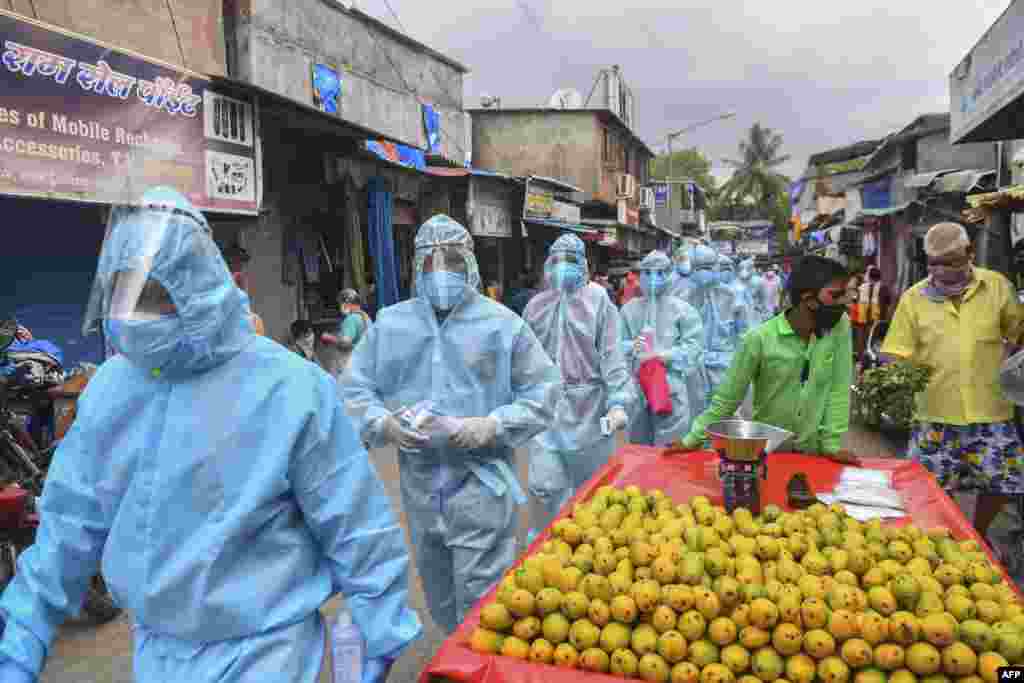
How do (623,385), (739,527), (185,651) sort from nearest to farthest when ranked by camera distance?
(185,651)
(739,527)
(623,385)

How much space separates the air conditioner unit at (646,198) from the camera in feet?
123

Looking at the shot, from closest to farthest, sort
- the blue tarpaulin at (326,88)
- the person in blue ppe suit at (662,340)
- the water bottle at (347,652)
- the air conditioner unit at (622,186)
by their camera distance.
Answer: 1. the water bottle at (347,652)
2. the person in blue ppe suit at (662,340)
3. the blue tarpaulin at (326,88)
4. the air conditioner unit at (622,186)

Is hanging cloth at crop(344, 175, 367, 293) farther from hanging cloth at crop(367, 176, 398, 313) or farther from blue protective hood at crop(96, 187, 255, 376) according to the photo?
blue protective hood at crop(96, 187, 255, 376)

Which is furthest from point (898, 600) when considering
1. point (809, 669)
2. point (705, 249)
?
point (705, 249)

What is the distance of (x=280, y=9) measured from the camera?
9867 millimetres

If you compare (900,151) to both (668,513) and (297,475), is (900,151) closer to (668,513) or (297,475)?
(668,513)

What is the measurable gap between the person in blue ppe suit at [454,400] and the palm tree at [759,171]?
63.9m

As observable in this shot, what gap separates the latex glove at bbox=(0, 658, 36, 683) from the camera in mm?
1788

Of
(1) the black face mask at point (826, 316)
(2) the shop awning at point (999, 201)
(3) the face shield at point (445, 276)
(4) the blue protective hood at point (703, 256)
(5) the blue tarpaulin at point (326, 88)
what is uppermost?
(5) the blue tarpaulin at point (326, 88)

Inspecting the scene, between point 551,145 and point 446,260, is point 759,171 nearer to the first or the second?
point 551,145

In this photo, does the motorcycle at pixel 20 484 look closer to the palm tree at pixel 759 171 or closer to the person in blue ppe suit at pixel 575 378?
the person in blue ppe suit at pixel 575 378

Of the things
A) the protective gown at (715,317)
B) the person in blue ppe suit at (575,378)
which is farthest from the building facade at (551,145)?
the person in blue ppe suit at (575,378)

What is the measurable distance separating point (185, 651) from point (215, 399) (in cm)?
60

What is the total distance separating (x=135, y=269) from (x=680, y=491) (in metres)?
2.42
